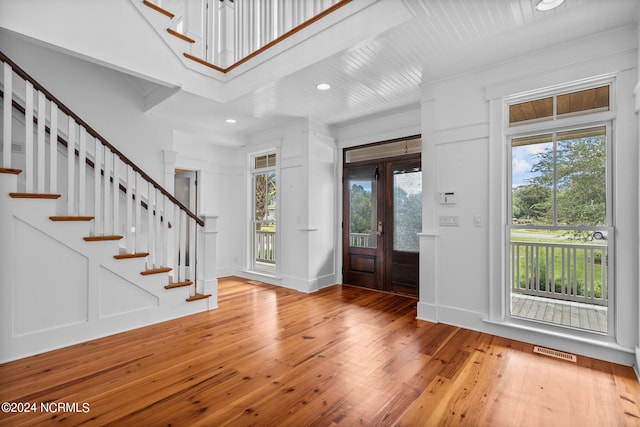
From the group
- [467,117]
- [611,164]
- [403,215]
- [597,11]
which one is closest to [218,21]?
[467,117]

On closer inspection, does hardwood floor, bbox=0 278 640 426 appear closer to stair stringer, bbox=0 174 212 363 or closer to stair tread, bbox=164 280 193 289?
stair stringer, bbox=0 174 212 363

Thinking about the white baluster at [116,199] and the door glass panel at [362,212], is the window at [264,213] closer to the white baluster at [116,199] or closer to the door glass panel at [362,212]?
the door glass panel at [362,212]

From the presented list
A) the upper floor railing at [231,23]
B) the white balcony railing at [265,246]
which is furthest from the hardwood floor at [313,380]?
the upper floor railing at [231,23]

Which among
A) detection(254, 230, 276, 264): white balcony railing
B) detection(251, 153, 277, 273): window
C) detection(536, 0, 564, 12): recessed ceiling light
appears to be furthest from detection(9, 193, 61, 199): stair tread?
detection(536, 0, 564, 12): recessed ceiling light

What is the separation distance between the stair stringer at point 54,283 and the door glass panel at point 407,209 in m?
3.50

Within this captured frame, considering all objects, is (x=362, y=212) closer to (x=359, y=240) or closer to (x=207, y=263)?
(x=359, y=240)

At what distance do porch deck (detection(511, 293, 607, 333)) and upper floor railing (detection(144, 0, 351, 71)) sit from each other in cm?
395

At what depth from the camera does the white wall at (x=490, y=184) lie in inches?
96.9

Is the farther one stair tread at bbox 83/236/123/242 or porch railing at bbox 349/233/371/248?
porch railing at bbox 349/233/371/248

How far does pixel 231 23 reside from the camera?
418 centimetres

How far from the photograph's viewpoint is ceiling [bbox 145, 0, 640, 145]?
2316 mm

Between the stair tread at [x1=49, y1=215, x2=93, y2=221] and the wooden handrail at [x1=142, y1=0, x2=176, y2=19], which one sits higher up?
the wooden handrail at [x1=142, y1=0, x2=176, y2=19]

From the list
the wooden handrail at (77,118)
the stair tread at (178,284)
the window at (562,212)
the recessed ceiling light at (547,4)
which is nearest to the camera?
the recessed ceiling light at (547,4)

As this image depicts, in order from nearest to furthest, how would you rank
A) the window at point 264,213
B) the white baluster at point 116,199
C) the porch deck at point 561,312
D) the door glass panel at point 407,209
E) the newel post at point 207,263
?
the porch deck at point 561,312
the white baluster at point 116,199
the newel post at point 207,263
the door glass panel at point 407,209
the window at point 264,213
